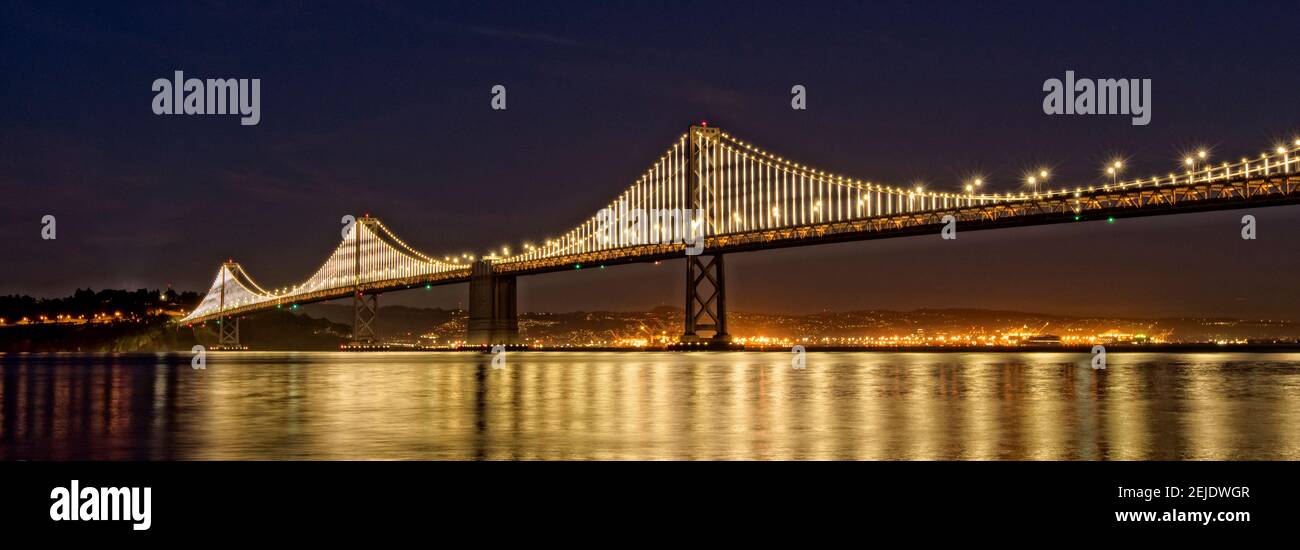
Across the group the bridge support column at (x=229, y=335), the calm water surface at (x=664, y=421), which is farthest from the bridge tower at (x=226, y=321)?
the calm water surface at (x=664, y=421)

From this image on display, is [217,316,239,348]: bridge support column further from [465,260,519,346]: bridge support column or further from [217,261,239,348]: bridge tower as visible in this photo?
[465,260,519,346]: bridge support column

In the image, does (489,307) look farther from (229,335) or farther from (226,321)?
(229,335)

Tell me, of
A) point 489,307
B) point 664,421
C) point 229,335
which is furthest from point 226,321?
point 664,421

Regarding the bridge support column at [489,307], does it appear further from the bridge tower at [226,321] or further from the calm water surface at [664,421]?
the calm water surface at [664,421]
